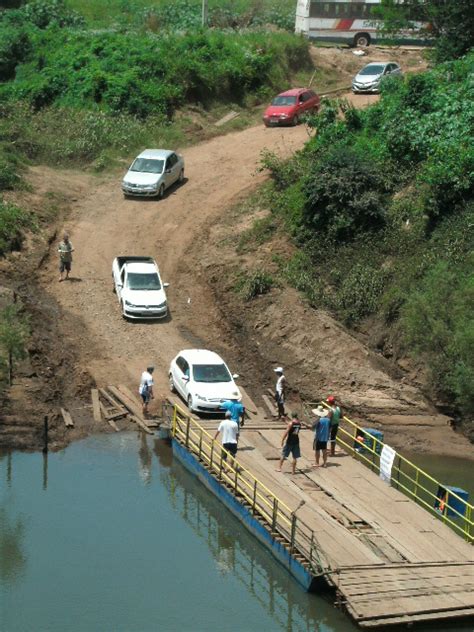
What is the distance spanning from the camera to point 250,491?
29625mm

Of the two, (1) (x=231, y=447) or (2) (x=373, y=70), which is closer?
(1) (x=231, y=447)

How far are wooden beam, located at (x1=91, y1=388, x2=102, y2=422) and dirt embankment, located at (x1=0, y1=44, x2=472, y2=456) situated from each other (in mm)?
266

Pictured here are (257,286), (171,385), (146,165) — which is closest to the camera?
(171,385)

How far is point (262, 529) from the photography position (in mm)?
28203

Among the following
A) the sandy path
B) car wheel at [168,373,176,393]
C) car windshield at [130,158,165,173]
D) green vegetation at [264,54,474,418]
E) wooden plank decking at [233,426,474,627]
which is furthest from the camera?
car windshield at [130,158,165,173]

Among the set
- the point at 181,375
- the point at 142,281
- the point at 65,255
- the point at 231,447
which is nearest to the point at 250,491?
the point at 231,447

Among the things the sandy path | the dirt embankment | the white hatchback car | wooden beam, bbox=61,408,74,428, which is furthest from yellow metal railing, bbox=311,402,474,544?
wooden beam, bbox=61,408,74,428

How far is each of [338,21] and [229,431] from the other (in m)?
51.4

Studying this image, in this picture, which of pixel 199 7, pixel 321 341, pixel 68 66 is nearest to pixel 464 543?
pixel 321 341

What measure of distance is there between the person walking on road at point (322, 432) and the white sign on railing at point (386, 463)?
1.52 m

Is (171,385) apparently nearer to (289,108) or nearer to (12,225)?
(12,225)

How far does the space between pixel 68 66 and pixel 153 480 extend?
1396 inches

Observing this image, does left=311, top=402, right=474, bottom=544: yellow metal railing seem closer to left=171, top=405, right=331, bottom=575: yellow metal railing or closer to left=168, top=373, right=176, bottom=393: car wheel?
left=171, top=405, right=331, bottom=575: yellow metal railing

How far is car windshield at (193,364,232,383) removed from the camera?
35.9 metres
